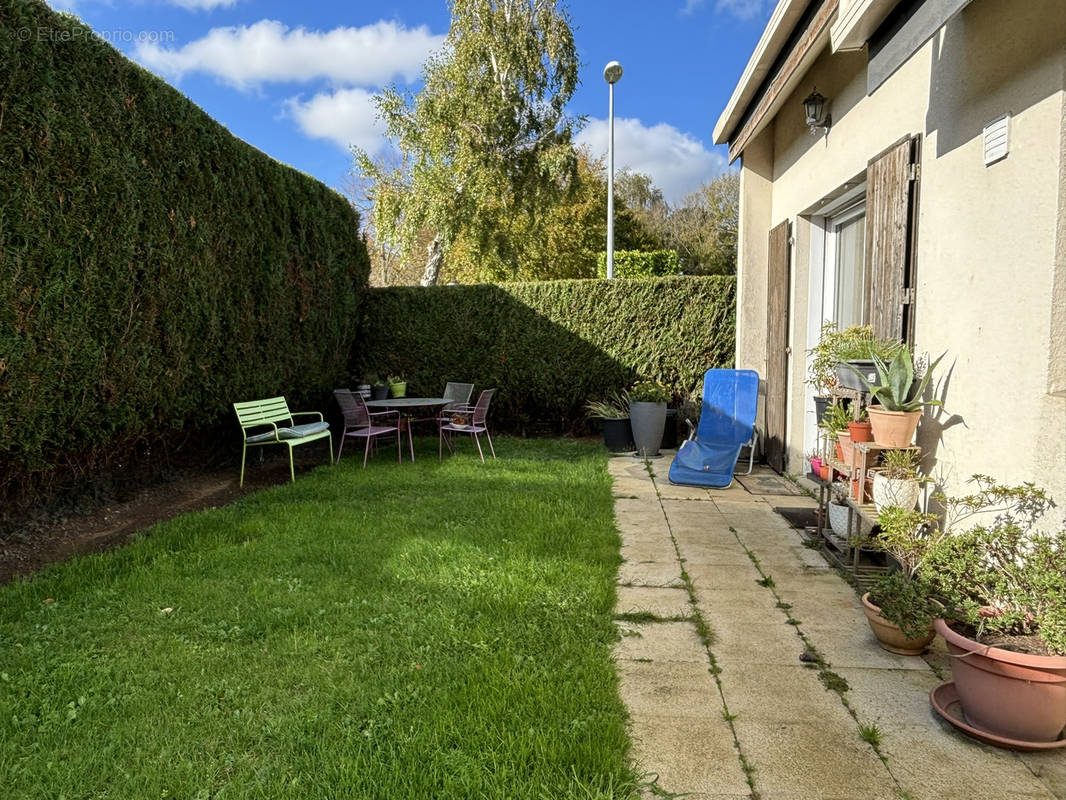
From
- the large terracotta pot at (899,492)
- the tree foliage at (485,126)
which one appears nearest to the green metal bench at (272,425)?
the large terracotta pot at (899,492)

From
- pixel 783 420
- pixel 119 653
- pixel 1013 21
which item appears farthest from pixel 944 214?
pixel 119 653

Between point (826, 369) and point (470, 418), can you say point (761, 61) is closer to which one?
point (826, 369)

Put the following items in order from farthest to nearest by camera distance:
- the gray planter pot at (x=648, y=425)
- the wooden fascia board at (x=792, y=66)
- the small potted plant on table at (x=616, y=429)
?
1. the small potted plant on table at (x=616, y=429)
2. the gray planter pot at (x=648, y=425)
3. the wooden fascia board at (x=792, y=66)

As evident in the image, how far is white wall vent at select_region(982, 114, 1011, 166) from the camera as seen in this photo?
2.60 metres

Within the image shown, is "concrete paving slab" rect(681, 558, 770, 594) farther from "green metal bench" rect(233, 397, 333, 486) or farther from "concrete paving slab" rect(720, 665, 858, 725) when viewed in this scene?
"green metal bench" rect(233, 397, 333, 486)

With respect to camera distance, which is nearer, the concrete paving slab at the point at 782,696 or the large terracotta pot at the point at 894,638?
the concrete paving slab at the point at 782,696

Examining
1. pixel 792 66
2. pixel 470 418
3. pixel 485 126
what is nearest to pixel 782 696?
pixel 792 66

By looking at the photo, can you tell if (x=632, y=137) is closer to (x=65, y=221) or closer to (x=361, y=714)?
(x=65, y=221)

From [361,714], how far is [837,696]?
1.68 meters

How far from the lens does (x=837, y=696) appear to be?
2.25 meters

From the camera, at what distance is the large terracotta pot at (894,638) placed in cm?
250

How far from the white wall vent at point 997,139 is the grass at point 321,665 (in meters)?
2.62

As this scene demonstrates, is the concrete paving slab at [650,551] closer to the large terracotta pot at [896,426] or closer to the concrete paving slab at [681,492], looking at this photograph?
the concrete paving slab at [681,492]

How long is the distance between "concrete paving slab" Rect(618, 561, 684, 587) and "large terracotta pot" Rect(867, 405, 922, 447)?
1.32m
